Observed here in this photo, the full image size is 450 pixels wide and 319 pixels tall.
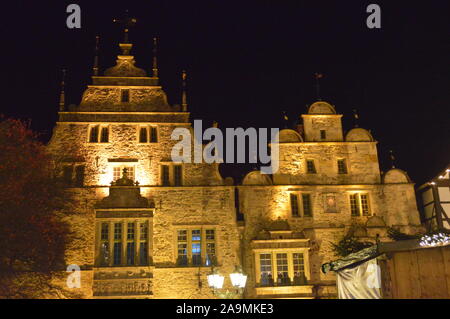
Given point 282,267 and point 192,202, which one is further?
point 192,202

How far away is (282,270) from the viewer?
24.1 meters

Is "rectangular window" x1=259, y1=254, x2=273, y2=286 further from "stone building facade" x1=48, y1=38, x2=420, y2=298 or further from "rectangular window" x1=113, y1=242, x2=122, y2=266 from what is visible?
"rectangular window" x1=113, y1=242, x2=122, y2=266

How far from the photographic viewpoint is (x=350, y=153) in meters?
26.5

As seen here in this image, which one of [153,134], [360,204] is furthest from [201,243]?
[360,204]

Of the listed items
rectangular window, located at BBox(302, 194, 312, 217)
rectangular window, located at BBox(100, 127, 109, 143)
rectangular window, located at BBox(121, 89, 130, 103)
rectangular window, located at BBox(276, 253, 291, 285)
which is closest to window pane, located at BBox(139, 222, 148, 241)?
rectangular window, located at BBox(100, 127, 109, 143)

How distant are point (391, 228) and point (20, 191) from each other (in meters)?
16.7

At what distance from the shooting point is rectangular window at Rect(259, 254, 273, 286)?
23.9 metres

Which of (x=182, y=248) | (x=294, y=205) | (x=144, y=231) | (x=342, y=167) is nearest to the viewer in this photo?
(x=144, y=231)

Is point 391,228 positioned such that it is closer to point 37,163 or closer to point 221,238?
point 221,238

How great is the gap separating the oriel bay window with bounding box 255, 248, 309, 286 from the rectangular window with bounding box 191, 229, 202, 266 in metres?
2.68

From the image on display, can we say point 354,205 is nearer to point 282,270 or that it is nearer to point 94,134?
point 282,270

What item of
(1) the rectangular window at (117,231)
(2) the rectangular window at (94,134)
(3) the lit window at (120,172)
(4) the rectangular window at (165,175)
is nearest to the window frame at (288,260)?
(4) the rectangular window at (165,175)

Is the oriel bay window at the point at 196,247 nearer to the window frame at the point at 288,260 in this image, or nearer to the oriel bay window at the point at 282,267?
the window frame at the point at 288,260
